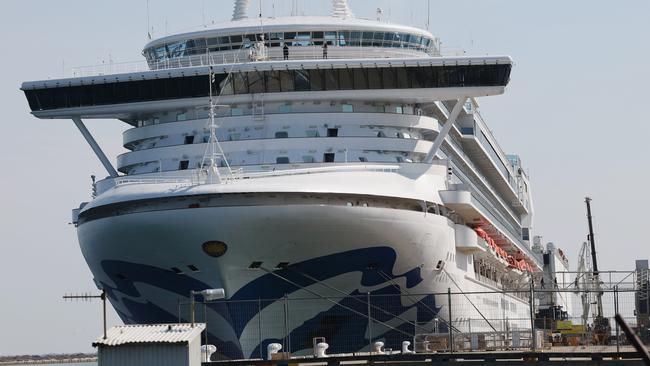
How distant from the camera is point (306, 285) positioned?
4044 centimetres

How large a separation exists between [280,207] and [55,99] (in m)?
11.0

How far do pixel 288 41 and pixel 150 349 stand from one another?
19.9 m

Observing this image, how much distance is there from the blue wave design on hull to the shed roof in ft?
27.5

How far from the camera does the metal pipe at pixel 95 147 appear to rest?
153 ft

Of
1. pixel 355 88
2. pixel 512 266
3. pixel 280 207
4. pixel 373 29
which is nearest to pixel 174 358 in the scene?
pixel 280 207

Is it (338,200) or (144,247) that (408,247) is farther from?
(144,247)

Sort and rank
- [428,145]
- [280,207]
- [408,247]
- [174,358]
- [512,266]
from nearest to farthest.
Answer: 1. [174,358]
2. [280,207]
3. [408,247]
4. [428,145]
5. [512,266]

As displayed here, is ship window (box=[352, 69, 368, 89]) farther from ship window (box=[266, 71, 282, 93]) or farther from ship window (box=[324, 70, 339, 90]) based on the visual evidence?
ship window (box=[266, 71, 282, 93])

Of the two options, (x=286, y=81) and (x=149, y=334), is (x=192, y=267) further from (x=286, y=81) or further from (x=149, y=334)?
(x=149, y=334)

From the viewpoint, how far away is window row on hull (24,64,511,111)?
4372 centimetres

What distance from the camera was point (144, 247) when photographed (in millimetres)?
40062

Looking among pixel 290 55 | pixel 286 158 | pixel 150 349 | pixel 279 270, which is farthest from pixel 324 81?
pixel 150 349

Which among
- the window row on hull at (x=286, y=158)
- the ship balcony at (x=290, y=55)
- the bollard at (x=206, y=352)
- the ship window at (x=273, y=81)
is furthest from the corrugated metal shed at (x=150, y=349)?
the ship balcony at (x=290, y=55)

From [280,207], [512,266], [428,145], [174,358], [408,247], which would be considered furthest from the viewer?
[512,266]
